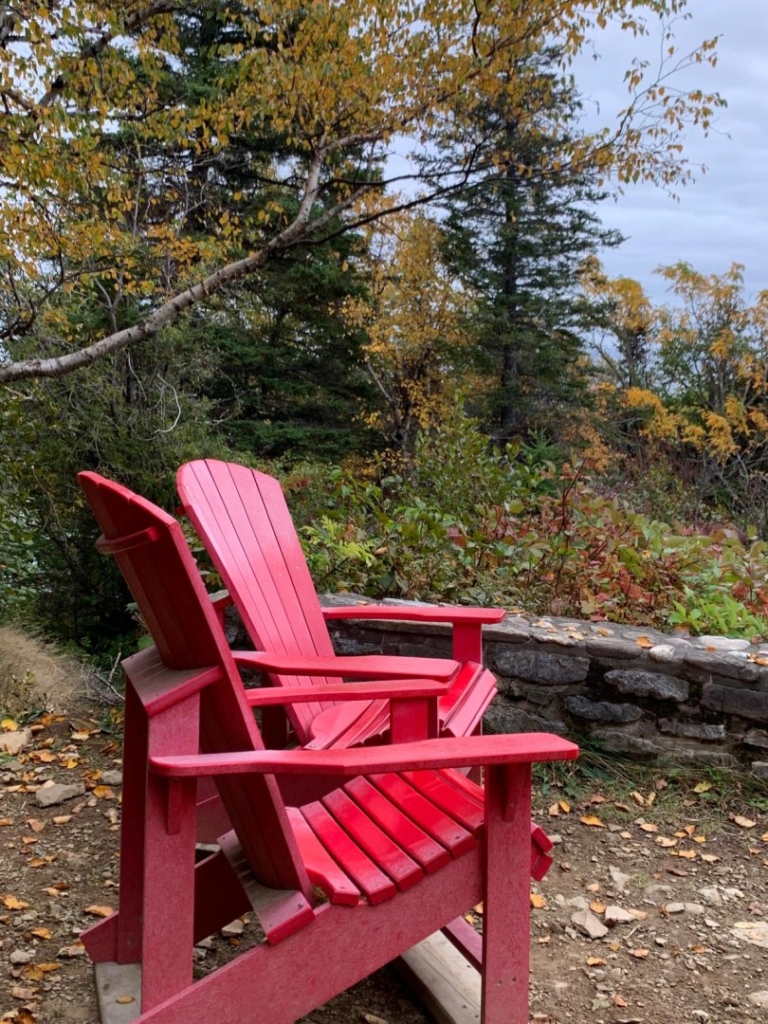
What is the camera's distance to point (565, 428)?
13477mm

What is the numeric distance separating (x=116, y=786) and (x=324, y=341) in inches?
381

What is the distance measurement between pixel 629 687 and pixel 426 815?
1.67m

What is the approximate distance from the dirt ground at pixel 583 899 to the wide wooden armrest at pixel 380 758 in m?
0.82

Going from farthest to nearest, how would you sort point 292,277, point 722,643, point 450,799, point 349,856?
point 292,277 → point 722,643 → point 450,799 → point 349,856

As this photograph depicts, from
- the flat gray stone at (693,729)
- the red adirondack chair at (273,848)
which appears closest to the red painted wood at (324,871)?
the red adirondack chair at (273,848)

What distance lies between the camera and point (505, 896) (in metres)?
1.27

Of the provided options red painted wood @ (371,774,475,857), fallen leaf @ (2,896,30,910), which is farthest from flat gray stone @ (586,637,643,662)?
fallen leaf @ (2,896,30,910)

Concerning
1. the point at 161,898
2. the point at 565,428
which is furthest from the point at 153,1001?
the point at 565,428

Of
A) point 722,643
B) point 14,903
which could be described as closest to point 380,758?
point 14,903

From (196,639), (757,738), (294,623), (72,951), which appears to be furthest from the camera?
(757,738)

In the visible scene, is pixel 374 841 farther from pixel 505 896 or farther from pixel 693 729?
pixel 693 729

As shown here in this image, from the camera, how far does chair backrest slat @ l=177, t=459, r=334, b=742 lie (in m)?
1.90

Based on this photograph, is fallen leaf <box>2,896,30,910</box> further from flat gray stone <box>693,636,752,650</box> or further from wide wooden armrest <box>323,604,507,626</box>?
flat gray stone <box>693,636,752,650</box>

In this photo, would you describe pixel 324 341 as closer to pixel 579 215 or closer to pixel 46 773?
pixel 579 215
